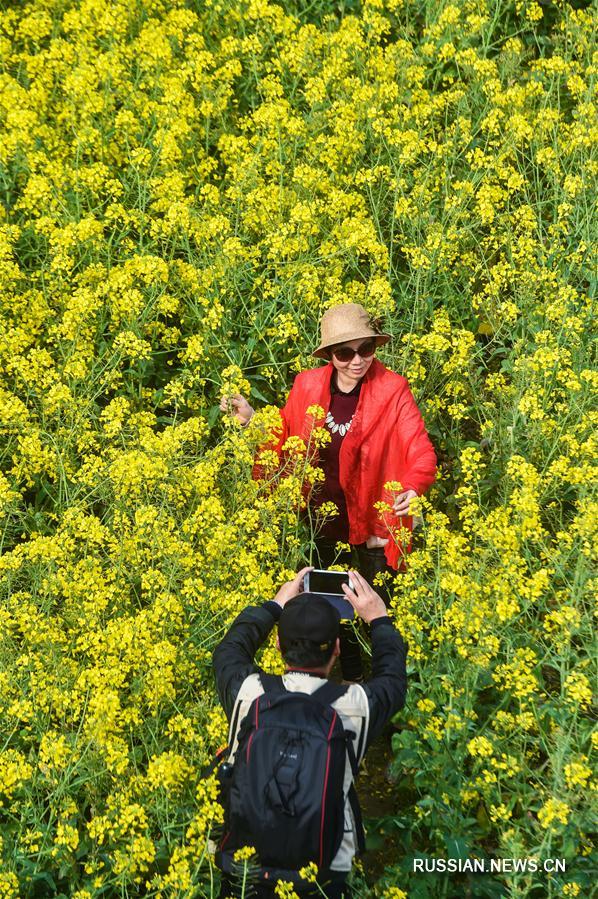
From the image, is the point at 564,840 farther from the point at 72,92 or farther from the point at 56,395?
the point at 72,92

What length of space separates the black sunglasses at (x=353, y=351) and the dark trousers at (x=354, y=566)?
38.0 inches

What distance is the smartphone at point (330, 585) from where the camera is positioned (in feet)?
11.8

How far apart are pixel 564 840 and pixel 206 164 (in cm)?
516

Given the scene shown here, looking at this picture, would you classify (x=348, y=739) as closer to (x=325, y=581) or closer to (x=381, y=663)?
(x=381, y=663)

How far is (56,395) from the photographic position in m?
5.23

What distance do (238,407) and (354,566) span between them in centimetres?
109

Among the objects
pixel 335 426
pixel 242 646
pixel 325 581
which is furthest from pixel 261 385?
pixel 242 646

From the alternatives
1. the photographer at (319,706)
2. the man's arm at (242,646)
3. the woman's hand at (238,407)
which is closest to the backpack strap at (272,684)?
the photographer at (319,706)

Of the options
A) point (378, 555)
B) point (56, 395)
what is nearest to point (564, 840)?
point (378, 555)

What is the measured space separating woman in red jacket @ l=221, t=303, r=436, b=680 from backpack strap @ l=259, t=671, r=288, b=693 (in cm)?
170

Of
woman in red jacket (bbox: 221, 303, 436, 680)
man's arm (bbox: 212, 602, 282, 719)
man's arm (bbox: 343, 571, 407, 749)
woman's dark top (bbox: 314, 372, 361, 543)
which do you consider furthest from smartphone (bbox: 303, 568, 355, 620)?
woman's dark top (bbox: 314, 372, 361, 543)

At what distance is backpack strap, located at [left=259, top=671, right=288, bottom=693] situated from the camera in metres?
2.85

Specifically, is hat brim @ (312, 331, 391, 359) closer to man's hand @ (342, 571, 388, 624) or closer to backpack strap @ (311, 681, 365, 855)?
man's hand @ (342, 571, 388, 624)

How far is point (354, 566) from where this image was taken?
5.30 m
